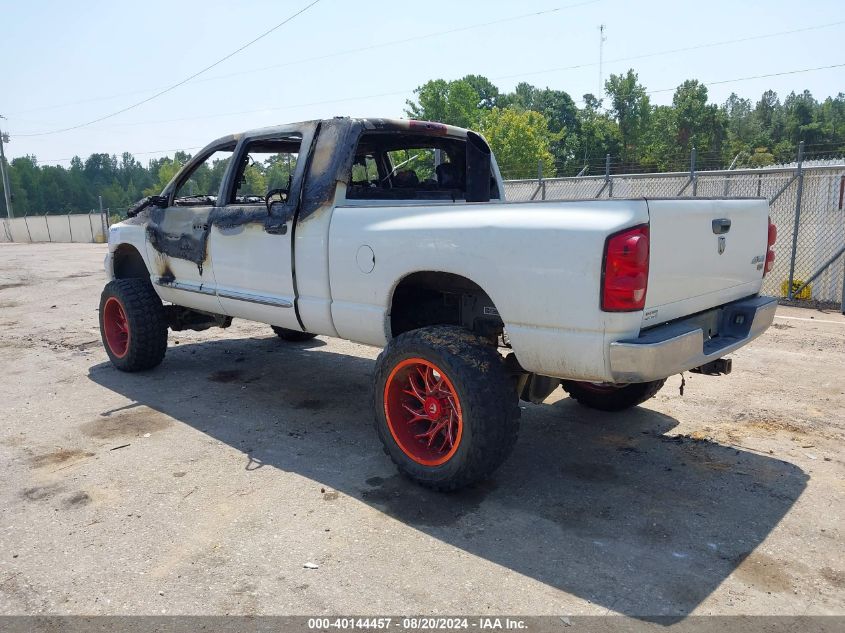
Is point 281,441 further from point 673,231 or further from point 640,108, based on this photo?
point 640,108

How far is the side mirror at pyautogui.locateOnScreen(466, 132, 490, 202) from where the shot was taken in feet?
17.5

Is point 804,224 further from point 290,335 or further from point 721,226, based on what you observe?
point 290,335

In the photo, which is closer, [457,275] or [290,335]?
[457,275]

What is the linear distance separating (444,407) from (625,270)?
1323mm

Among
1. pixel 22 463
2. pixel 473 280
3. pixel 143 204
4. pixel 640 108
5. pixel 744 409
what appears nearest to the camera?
pixel 473 280

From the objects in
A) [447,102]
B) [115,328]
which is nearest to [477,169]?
[115,328]

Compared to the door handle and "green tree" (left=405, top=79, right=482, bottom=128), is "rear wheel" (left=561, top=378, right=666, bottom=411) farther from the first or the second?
"green tree" (left=405, top=79, right=482, bottom=128)

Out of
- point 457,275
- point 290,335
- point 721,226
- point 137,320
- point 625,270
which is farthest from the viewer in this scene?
point 290,335

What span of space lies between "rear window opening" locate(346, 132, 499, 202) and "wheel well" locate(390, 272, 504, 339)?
0.95 metres

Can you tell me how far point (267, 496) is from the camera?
3541mm

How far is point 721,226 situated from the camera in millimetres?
3316

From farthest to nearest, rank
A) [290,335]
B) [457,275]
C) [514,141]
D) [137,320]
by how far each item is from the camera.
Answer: [514,141], [290,335], [137,320], [457,275]

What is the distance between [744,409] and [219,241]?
4.20 m

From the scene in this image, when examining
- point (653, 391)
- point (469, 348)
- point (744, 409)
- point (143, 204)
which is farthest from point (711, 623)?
point (143, 204)
